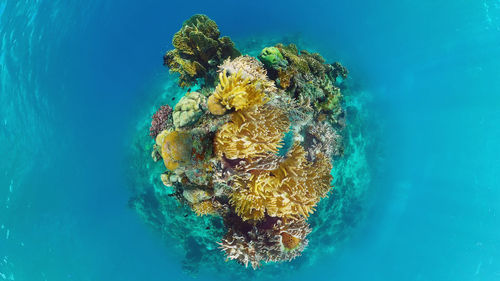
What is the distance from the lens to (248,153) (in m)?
3.80

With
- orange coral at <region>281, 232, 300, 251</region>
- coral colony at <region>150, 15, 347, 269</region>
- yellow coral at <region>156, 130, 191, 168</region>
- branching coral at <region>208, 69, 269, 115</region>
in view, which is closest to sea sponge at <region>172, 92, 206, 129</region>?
coral colony at <region>150, 15, 347, 269</region>

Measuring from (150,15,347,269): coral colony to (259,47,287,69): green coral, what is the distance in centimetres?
2

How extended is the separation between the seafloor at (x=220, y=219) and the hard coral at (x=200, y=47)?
1.12 metres

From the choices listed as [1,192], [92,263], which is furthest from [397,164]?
[1,192]

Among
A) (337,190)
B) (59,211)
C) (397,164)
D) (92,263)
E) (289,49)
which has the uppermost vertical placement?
(289,49)

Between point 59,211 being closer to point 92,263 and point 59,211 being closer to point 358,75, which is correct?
point 92,263

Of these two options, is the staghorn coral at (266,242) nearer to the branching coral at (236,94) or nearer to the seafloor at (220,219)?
the seafloor at (220,219)

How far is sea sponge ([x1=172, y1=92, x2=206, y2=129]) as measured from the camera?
4551 millimetres

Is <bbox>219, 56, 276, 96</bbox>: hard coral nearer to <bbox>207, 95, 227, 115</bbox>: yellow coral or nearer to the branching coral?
the branching coral

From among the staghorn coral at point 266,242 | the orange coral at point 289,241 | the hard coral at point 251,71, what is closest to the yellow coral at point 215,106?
the hard coral at point 251,71

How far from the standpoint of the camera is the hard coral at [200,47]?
5289mm

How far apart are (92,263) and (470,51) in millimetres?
10860

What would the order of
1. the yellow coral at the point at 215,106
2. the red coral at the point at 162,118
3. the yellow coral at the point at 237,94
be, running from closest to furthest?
the yellow coral at the point at 237,94 < the yellow coral at the point at 215,106 < the red coral at the point at 162,118

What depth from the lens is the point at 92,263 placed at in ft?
21.0
